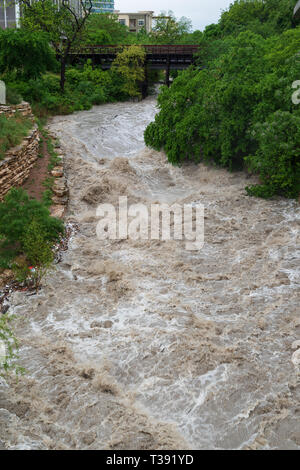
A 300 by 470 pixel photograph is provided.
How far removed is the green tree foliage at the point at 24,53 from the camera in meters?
21.2

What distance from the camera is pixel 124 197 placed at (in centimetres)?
1288

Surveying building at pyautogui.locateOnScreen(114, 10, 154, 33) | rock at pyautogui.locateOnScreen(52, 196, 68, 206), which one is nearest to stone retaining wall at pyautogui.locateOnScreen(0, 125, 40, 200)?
rock at pyautogui.locateOnScreen(52, 196, 68, 206)

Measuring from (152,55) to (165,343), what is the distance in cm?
2918

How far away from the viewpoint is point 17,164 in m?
12.1

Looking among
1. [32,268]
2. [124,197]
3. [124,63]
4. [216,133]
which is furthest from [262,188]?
[124,63]

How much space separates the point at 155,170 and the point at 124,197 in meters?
2.99

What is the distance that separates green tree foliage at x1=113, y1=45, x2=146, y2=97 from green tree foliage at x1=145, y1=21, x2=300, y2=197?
1342 cm

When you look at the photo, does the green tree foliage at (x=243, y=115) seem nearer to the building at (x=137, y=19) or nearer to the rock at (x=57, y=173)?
the rock at (x=57, y=173)

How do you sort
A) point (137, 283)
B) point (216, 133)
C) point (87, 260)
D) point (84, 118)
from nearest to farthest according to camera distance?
point (137, 283) → point (87, 260) → point (216, 133) → point (84, 118)

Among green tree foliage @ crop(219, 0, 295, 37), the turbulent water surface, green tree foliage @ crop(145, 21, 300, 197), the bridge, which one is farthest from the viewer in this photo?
the bridge

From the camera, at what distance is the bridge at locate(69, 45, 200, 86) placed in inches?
1219

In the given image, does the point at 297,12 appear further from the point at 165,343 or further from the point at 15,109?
the point at 165,343

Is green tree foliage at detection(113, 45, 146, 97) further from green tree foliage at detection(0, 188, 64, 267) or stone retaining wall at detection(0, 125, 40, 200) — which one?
green tree foliage at detection(0, 188, 64, 267)
